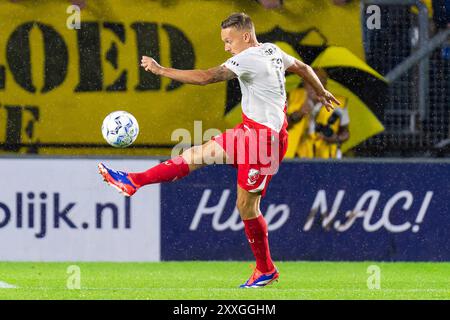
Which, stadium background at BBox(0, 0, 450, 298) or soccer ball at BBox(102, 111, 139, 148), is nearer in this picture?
soccer ball at BBox(102, 111, 139, 148)

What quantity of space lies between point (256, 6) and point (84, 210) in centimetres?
275

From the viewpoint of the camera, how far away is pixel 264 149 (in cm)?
847

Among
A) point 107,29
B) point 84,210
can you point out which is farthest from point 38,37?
point 84,210

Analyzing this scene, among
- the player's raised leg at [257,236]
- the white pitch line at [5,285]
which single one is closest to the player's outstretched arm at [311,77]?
the player's raised leg at [257,236]

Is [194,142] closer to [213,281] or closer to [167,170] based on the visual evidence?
[213,281]

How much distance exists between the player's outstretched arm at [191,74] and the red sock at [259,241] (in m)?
1.07

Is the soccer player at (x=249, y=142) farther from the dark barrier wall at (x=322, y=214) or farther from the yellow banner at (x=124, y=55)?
the yellow banner at (x=124, y=55)

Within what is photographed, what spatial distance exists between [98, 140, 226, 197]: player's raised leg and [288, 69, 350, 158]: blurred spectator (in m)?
3.73

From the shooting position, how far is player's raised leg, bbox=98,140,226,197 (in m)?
8.23

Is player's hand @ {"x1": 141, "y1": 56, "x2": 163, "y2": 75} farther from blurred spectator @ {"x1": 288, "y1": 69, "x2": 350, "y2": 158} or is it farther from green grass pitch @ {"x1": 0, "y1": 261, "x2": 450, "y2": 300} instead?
blurred spectator @ {"x1": 288, "y1": 69, "x2": 350, "y2": 158}

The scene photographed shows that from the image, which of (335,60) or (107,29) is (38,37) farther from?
(335,60)

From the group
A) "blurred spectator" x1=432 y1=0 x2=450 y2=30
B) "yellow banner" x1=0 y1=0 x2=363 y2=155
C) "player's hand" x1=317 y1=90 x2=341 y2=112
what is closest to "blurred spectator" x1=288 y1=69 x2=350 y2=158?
"yellow banner" x1=0 y1=0 x2=363 y2=155

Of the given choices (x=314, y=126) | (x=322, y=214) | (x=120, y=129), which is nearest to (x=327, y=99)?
(x=120, y=129)

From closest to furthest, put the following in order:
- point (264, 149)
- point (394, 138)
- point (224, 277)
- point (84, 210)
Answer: point (264, 149) < point (224, 277) < point (84, 210) < point (394, 138)
